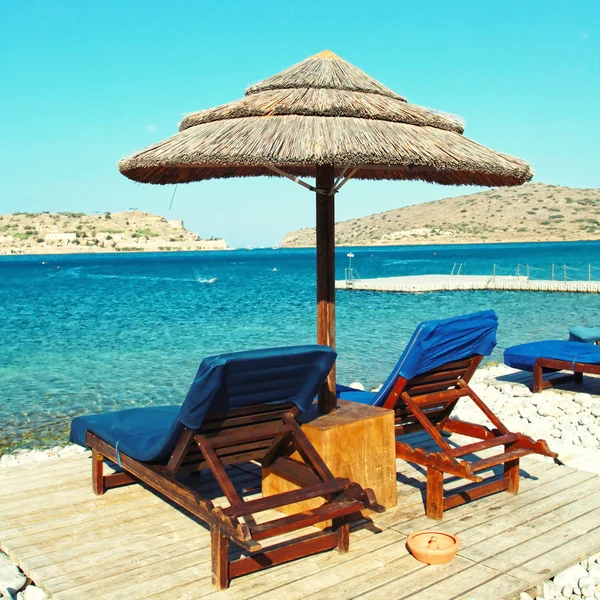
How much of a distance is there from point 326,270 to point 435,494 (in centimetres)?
141

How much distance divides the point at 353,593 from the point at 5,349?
15.9m

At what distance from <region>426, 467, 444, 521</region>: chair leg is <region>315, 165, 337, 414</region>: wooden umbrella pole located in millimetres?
682

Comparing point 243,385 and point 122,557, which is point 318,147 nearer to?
point 243,385

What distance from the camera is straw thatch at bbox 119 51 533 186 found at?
11.0 feet

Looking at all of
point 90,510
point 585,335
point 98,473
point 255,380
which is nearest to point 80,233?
point 585,335

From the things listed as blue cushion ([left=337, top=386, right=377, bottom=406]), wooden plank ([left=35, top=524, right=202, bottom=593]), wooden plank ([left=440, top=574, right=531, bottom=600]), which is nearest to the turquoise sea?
blue cushion ([left=337, top=386, right=377, bottom=406])

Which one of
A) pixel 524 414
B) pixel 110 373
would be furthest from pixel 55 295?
pixel 524 414

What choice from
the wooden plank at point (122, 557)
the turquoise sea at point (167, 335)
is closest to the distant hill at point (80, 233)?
the turquoise sea at point (167, 335)

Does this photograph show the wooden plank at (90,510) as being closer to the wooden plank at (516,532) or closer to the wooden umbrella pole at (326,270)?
the wooden umbrella pole at (326,270)

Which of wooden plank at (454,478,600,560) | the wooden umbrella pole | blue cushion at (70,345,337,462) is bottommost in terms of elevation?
wooden plank at (454,478,600,560)

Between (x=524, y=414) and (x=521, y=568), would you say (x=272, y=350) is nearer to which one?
(x=521, y=568)

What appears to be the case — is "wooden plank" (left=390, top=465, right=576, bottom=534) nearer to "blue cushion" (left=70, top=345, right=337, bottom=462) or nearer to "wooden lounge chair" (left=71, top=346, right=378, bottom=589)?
"wooden lounge chair" (left=71, top=346, right=378, bottom=589)

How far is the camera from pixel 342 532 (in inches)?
127

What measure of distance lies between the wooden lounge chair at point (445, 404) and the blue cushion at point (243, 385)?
690 millimetres
